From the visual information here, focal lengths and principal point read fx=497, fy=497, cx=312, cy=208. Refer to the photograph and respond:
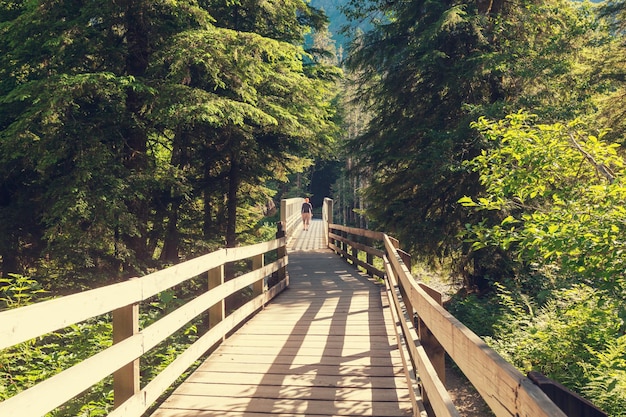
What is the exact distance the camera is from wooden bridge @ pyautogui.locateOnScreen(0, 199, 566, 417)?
237 cm

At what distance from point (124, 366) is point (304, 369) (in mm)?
2317

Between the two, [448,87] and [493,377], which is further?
[448,87]

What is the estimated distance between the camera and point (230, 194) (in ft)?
45.3

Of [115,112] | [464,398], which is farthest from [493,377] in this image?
[115,112]

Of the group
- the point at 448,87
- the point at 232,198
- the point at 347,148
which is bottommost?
the point at 232,198

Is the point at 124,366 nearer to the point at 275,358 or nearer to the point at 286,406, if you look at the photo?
the point at 286,406

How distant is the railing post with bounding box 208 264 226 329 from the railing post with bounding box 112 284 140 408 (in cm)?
223

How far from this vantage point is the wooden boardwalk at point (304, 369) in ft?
14.1

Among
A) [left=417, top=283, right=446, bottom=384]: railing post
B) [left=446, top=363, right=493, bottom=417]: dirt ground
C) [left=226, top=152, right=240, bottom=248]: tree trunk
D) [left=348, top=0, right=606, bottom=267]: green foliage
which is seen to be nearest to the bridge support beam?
[left=417, top=283, right=446, bottom=384]: railing post

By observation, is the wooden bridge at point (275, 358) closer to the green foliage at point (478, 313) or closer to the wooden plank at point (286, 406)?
the wooden plank at point (286, 406)

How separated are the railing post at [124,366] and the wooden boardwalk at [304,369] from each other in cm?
74

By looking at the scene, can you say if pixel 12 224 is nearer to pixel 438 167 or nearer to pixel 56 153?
pixel 56 153

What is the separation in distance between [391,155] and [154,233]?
6.76m

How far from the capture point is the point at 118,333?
11.5 feet
